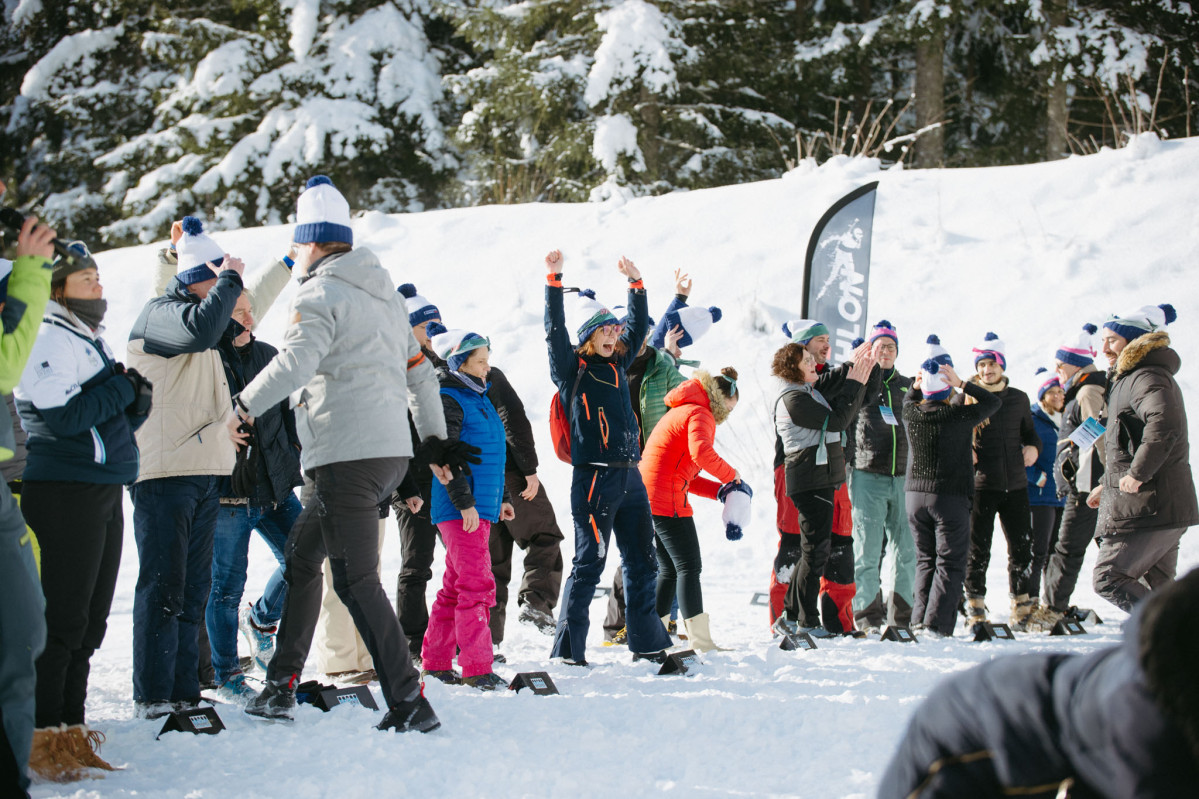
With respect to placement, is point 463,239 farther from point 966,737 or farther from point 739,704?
point 966,737

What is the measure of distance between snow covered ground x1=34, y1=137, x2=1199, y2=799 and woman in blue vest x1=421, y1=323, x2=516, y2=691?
262 mm

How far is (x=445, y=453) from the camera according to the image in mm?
3936

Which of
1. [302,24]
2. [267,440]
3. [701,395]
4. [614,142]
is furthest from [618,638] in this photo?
[302,24]

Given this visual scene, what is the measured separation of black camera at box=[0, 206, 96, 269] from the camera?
2.93m

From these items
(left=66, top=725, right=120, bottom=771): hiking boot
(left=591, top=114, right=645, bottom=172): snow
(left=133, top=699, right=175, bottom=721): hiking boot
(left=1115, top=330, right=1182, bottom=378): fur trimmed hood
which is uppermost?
(left=591, top=114, right=645, bottom=172): snow

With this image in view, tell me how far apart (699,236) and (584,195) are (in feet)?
17.4

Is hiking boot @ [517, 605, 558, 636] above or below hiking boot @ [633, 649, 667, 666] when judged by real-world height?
below

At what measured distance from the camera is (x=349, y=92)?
17.3 metres

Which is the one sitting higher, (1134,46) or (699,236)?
(1134,46)

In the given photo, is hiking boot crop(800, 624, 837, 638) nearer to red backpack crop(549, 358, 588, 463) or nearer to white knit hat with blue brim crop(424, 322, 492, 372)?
red backpack crop(549, 358, 588, 463)

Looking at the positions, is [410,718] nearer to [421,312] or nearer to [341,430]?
[341,430]

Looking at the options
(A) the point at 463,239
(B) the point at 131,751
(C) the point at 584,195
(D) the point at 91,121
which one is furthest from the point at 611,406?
(D) the point at 91,121

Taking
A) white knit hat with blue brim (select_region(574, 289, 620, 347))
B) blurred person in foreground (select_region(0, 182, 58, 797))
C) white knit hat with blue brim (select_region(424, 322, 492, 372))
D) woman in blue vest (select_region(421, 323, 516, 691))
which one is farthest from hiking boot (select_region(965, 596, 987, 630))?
blurred person in foreground (select_region(0, 182, 58, 797))

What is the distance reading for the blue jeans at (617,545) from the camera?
183 inches
